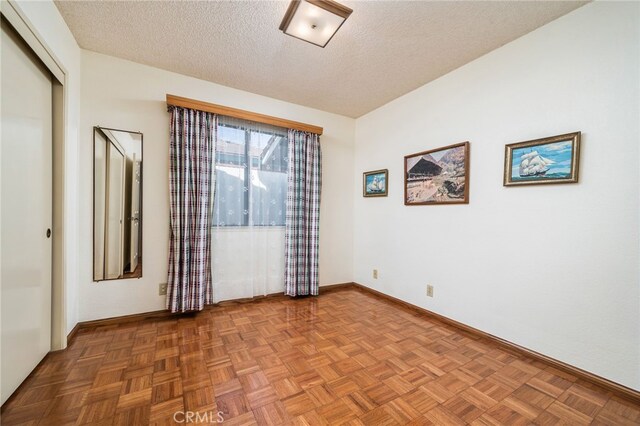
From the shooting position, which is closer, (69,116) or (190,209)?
(69,116)

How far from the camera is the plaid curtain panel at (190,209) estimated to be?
8.17 feet

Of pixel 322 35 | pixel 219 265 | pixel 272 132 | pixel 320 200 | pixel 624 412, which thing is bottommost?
pixel 624 412

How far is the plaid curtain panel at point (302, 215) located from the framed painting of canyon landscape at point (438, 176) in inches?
45.3

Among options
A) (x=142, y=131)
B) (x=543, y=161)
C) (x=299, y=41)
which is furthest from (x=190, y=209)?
(x=543, y=161)

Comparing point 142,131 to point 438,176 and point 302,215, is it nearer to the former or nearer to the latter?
point 302,215

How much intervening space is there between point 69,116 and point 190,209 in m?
1.13

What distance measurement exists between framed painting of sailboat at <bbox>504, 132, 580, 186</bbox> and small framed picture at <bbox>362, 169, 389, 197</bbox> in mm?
1368

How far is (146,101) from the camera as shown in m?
2.47

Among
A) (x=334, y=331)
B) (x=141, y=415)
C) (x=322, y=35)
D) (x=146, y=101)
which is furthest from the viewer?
(x=146, y=101)

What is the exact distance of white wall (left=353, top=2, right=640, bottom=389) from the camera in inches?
61.1

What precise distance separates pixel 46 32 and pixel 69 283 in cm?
178

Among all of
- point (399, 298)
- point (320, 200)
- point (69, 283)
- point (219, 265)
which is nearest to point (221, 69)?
point (320, 200)

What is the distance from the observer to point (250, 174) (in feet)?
9.75

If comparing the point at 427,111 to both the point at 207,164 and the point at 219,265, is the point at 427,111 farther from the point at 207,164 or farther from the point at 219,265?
the point at 219,265
